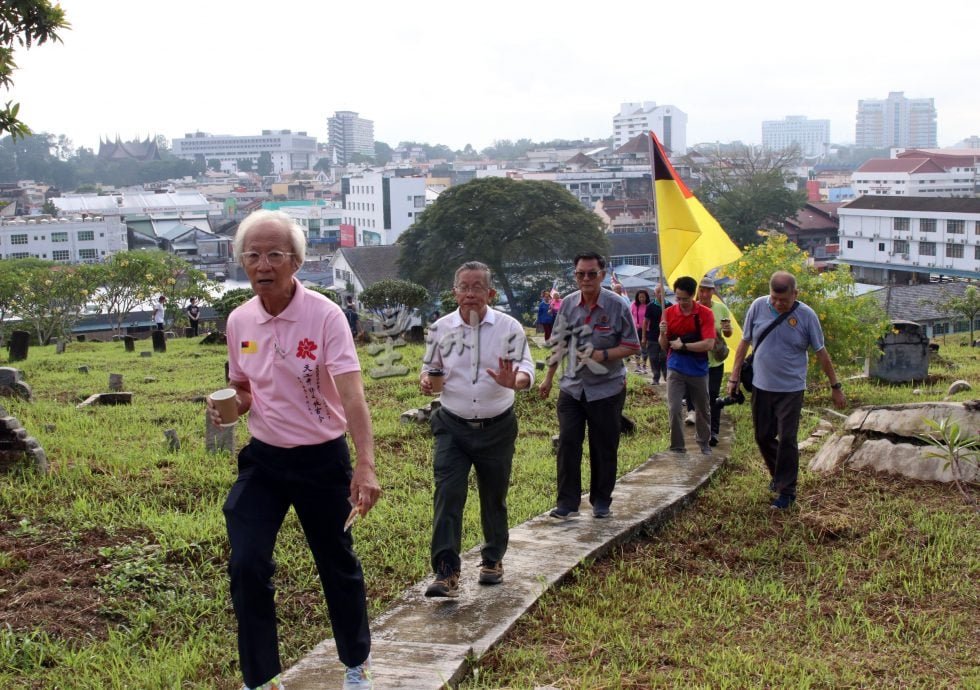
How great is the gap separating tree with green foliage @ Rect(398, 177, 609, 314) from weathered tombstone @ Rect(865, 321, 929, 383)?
Result: 30006 millimetres

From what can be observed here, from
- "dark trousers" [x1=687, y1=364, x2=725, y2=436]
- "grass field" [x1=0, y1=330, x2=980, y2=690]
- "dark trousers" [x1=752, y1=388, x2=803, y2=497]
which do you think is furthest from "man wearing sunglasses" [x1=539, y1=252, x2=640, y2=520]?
"dark trousers" [x1=687, y1=364, x2=725, y2=436]

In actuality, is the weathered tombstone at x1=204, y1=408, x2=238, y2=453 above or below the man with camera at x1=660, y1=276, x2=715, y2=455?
below

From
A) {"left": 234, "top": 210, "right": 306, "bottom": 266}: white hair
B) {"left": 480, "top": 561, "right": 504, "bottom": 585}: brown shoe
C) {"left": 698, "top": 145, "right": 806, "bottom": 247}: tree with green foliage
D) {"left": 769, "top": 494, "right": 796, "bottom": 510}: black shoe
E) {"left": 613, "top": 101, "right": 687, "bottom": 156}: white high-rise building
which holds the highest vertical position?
{"left": 613, "top": 101, "right": 687, "bottom": 156}: white high-rise building

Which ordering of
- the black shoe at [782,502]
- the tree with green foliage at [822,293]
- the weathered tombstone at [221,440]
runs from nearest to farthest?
the black shoe at [782,502]
the weathered tombstone at [221,440]
the tree with green foliage at [822,293]

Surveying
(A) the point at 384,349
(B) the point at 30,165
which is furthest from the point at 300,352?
(B) the point at 30,165

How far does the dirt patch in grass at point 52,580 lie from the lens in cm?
473

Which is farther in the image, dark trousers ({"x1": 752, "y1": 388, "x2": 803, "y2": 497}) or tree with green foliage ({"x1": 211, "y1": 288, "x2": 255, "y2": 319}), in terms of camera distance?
tree with green foliage ({"x1": 211, "y1": 288, "x2": 255, "y2": 319})

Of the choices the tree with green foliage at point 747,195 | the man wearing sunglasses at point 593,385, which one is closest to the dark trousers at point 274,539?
the man wearing sunglasses at point 593,385

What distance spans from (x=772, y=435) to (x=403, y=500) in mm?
2543

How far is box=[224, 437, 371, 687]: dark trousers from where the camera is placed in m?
3.61

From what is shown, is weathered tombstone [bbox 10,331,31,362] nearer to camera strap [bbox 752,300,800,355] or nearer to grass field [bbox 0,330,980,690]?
grass field [bbox 0,330,980,690]

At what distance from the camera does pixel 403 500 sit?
700cm

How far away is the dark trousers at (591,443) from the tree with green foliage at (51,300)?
2608cm

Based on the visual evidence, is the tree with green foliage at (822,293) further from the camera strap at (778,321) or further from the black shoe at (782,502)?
the black shoe at (782,502)
